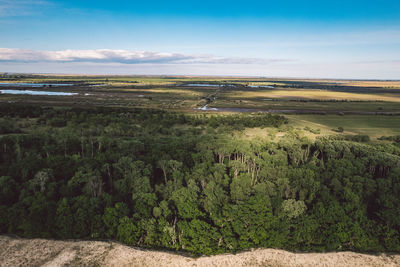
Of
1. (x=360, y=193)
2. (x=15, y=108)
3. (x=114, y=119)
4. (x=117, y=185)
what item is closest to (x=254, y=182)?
(x=360, y=193)

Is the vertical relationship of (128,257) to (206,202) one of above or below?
below

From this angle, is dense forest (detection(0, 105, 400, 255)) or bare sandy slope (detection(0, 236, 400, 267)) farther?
dense forest (detection(0, 105, 400, 255))

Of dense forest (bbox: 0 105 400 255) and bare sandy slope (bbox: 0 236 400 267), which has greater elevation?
dense forest (bbox: 0 105 400 255)

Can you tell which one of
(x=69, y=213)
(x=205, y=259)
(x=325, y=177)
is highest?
(x=325, y=177)

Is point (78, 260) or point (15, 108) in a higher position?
point (15, 108)

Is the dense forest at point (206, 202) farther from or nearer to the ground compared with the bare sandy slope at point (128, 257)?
farther from the ground

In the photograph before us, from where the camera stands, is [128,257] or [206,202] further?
[206,202]

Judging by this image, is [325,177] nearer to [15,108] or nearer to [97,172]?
[97,172]

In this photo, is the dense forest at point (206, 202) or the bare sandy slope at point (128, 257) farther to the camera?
the dense forest at point (206, 202)
